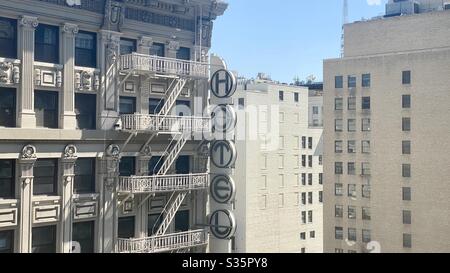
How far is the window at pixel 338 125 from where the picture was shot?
57.0 metres

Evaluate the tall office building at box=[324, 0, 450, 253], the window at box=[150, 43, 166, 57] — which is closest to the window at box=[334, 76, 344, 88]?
the tall office building at box=[324, 0, 450, 253]

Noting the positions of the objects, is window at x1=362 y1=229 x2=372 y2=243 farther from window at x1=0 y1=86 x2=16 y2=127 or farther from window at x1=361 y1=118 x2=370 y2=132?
window at x1=0 y1=86 x2=16 y2=127

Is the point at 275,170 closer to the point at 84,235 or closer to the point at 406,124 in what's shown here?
the point at 406,124

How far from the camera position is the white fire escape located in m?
22.0

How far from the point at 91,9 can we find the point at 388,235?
3979cm

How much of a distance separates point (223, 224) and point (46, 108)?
9.10m

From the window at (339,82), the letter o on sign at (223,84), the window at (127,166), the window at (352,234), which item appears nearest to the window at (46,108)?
the window at (127,166)

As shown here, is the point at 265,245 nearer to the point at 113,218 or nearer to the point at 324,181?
the point at 324,181

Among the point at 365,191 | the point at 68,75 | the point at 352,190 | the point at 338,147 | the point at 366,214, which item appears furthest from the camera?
the point at 338,147

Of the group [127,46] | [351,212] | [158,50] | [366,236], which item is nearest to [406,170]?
[351,212]

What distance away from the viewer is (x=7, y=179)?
19328mm

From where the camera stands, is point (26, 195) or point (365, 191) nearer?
point (26, 195)

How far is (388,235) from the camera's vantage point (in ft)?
172

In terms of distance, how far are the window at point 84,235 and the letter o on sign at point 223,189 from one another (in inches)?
218
